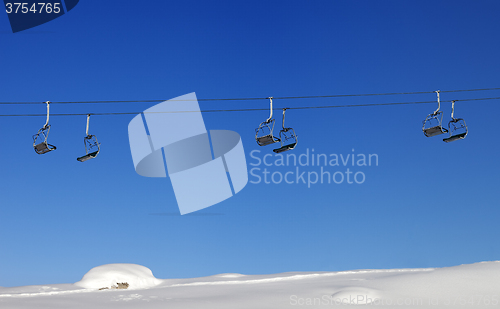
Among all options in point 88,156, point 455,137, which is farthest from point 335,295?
point 88,156

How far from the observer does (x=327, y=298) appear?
1988 cm

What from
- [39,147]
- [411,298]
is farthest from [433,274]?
Answer: [39,147]

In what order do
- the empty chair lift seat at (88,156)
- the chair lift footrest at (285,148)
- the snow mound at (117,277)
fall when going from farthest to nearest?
the snow mound at (117,277) → the empty chair lift seat at (88,156) → the chair lift footrest at (285,148)

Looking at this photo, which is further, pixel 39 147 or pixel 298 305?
pixel 298 305

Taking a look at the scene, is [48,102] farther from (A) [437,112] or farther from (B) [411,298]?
(B) [411,298]

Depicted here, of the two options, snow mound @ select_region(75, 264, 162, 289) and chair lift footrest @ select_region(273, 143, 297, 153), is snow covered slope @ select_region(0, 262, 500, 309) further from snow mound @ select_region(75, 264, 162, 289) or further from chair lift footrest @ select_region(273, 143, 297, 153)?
snow mound @ select_region(75, 264, 162, 289)

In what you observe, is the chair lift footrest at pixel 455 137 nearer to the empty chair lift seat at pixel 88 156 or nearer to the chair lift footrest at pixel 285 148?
the chair lift footrest at pixel 285 148

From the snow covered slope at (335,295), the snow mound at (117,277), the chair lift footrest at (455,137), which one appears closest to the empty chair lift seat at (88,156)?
the snow covered slope at (335,295)

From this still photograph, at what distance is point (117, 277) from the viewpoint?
37.8m

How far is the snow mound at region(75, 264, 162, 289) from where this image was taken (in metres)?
35.7

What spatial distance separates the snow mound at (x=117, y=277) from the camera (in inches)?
1405

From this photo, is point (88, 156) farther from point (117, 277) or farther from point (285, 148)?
point (117, 277)

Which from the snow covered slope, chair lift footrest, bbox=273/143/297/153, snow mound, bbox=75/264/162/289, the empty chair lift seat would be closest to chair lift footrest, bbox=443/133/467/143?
chair lift footrest, bbox=273/143/297/153

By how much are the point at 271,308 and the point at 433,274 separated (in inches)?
356
